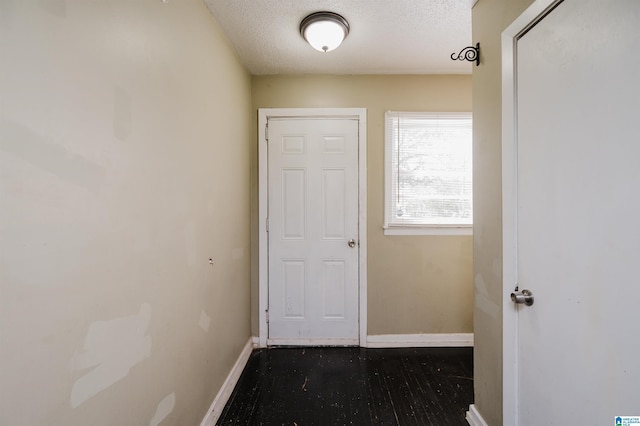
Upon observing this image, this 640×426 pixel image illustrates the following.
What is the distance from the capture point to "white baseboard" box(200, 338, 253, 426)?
1.64m

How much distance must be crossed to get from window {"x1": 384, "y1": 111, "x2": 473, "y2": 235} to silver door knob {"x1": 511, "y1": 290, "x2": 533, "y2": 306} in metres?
1.31

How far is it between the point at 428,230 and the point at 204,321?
193 cm

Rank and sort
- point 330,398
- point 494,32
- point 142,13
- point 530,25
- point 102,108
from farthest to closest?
1. point 330,398
2. point 494,32
3. point 530,25
4. point 142,13
5. point 102,108

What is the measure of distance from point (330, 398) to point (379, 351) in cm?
77

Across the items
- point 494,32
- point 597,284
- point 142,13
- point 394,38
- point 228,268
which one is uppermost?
point 394,38

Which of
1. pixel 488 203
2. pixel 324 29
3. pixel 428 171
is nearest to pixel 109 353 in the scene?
pixel 488 203

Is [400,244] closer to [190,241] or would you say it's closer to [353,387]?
[353,387]

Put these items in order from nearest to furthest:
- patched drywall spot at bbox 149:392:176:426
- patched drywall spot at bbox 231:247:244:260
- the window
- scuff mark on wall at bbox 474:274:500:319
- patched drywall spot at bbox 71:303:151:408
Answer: patched drywall spot at bbox 71:303:151:408 → patched drywall spot at bbox 149:392:176:426 → scuff mark on wall at bbox 474:274:500:319 → patched drywall spot at bbox 231:247:244:260 → the window

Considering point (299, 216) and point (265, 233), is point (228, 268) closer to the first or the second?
point (265, 233)

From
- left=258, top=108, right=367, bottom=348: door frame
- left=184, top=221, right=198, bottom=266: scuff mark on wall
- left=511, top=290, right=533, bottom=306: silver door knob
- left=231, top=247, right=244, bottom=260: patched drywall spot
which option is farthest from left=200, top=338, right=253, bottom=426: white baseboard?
left=511, top=290, right=533, bottom=306: silver door knob

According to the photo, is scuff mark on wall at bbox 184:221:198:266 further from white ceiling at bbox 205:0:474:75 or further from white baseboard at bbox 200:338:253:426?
white ceiling at bbox 205:0:474:75

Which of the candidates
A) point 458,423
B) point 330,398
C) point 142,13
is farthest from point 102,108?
point 458,423

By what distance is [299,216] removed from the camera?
8.53 feet

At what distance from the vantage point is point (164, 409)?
3.99 feet
